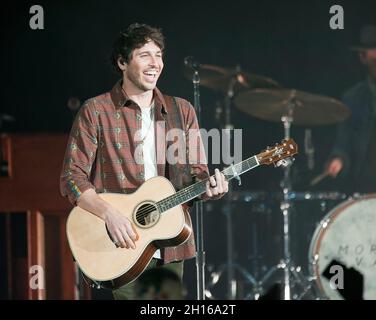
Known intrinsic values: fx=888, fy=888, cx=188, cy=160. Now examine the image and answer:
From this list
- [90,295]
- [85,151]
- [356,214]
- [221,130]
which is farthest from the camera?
[221,130]

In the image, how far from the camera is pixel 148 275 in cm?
420

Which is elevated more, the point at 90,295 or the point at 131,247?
the point at 131,247

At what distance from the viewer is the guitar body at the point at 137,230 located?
418 centimetres

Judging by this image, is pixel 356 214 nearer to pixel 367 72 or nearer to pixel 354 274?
pixel 354 274

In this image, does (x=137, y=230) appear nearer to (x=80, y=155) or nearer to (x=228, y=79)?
(x=80, y=155)

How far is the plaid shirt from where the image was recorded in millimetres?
4254

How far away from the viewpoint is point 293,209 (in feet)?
20.4

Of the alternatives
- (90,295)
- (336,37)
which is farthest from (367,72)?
(90,295)

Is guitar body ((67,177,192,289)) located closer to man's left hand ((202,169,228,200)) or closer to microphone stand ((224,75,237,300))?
man's left hand ((202,169,228,200))

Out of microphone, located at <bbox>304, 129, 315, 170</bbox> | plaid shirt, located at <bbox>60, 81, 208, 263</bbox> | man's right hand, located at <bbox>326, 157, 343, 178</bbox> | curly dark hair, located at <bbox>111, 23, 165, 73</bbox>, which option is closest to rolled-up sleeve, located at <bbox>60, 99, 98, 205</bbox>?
plaid shirt, located at <bbox>60, 81, 208, 263</bbox>

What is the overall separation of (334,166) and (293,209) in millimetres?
431

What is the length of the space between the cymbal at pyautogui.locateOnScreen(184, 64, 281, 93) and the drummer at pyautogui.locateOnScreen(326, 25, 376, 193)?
2.18 ft

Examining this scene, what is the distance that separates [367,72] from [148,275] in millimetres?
3035

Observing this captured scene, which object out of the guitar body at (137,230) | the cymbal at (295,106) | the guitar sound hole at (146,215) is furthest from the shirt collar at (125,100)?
the cymbal at (295,106)
